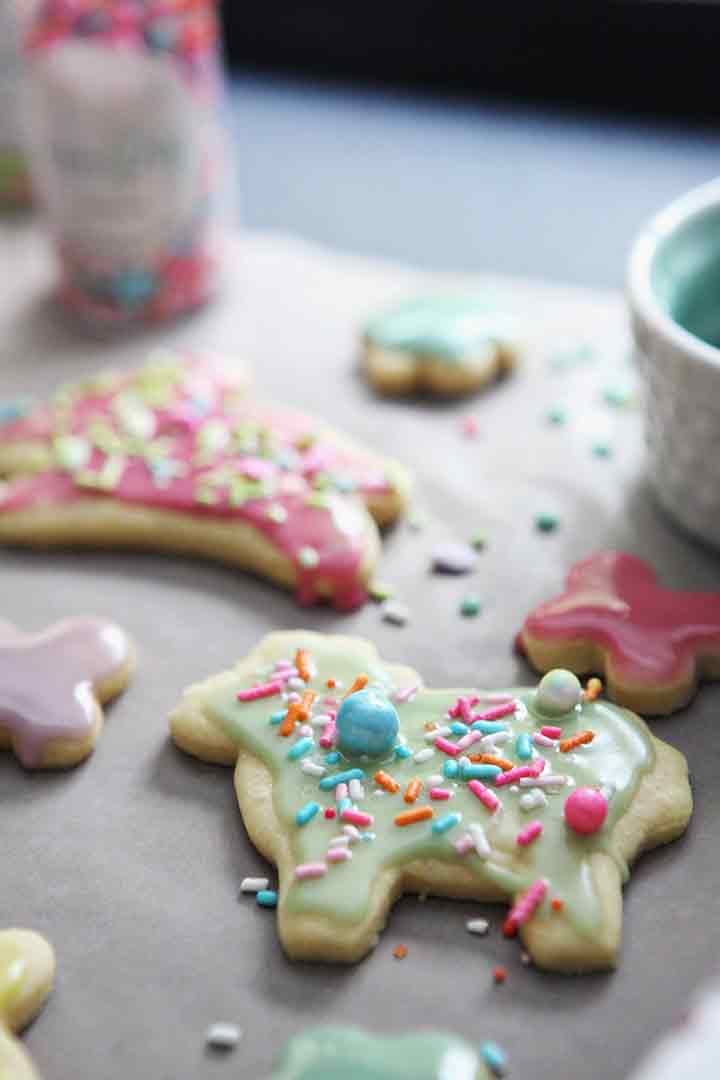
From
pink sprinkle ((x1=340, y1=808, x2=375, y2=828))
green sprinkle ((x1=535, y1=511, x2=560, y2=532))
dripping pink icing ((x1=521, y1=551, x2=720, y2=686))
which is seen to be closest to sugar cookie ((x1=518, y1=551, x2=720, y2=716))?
dripping pink icing ((x1=521, y1=551, x2=720, y2=686))

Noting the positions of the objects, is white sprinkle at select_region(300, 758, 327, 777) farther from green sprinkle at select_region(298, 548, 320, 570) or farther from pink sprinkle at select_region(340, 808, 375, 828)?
green sprinkle at select_region(298, 548, 320, 570)

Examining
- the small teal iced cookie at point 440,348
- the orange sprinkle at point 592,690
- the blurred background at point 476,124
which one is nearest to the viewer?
the orange sprinkle at point 592,690

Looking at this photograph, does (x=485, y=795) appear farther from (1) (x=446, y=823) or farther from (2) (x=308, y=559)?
(2) (x=308, y=559)

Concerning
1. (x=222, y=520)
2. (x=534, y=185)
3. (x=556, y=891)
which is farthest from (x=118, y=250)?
(x=556, y=891)

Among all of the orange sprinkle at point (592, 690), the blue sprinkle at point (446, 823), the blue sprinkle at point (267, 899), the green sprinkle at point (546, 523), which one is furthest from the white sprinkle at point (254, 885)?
the green sprinkle at point (546, 523)

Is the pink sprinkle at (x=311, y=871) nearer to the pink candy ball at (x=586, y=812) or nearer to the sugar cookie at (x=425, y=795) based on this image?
the sugar cookie at (x=425, y=795)

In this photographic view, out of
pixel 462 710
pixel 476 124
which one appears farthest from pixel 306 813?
pixel 476 124
